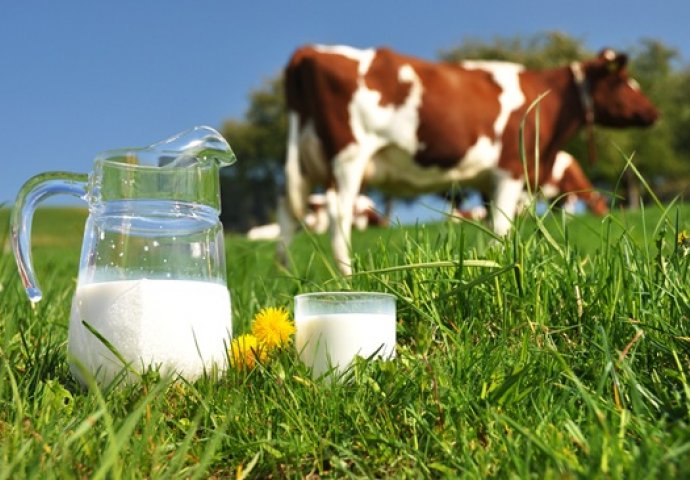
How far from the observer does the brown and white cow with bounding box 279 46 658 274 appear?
274 inches

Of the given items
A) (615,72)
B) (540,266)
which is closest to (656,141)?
(615,72)

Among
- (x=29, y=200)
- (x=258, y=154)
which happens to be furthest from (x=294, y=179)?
(x=258, y=154)

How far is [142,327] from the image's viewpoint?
1.98m

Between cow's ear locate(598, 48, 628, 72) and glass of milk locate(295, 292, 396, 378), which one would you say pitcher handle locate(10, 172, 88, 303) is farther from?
cow's ear locate(598, 48, 628, 72)

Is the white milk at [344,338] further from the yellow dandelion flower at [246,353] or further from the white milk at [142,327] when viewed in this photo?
the white milk at [142,327]

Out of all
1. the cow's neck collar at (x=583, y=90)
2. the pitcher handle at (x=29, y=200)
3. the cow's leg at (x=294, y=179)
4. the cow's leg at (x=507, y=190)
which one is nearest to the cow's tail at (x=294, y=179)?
the cow's leg at (x=294, y=179)

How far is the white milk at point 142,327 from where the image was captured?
1.99m

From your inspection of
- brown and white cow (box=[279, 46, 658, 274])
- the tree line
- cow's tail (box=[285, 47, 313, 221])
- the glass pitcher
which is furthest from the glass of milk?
the tree line

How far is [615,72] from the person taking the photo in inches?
360

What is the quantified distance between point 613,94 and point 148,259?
8258 mm

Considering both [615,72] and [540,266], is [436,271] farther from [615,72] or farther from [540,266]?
[615,72]

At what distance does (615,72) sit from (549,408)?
822 centimetres

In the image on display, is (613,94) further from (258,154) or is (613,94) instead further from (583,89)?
(258,154)

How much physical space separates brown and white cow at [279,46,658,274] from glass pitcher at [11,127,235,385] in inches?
158
